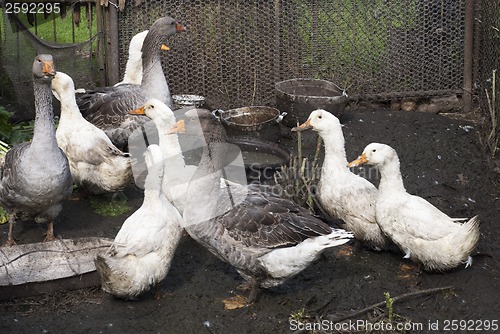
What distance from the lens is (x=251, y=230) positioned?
225 inches

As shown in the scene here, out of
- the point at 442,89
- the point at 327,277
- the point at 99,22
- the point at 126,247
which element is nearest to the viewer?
the point at 126,247

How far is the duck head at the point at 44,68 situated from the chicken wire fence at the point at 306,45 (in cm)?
297

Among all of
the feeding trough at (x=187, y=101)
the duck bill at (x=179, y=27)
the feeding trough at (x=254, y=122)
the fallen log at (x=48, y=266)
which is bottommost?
the fallen log at (x=48, y=266)

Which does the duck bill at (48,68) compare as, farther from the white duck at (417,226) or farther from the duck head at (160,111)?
the white duck at (417,226)

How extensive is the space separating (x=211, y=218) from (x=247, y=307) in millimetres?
751

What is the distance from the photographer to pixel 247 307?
5.76 metres

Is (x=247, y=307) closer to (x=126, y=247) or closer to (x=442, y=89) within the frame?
(x=126, y=247)

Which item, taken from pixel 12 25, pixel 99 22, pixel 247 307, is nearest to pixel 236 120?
pixel 99 22

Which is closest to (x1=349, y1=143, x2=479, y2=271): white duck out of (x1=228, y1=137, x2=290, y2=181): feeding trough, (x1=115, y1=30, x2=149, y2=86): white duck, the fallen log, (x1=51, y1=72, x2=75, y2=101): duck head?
(x1=228, y1=137, x2=290, y2=181): feeding trough

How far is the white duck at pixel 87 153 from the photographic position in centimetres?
714

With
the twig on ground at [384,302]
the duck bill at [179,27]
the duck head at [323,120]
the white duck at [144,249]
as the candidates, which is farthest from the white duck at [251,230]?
the duck bill at [179,27]

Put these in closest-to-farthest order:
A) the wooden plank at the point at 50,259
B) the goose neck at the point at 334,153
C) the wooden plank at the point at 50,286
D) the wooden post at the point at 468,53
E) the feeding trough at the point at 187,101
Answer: the wooden plank at the point at 50,286
the wooden plank at the point at 50,259
the goose neck at the point at 334,153
the feeding trough at the point at 187,101
the wooden post at the point at 468,53

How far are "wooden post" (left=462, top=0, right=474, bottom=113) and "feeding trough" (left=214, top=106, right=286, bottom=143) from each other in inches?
109

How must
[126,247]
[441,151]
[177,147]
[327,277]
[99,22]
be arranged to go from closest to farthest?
1. [126,247]
2. [327,277]
3. [177,147]
4. [441,151]
5. [99,22]
